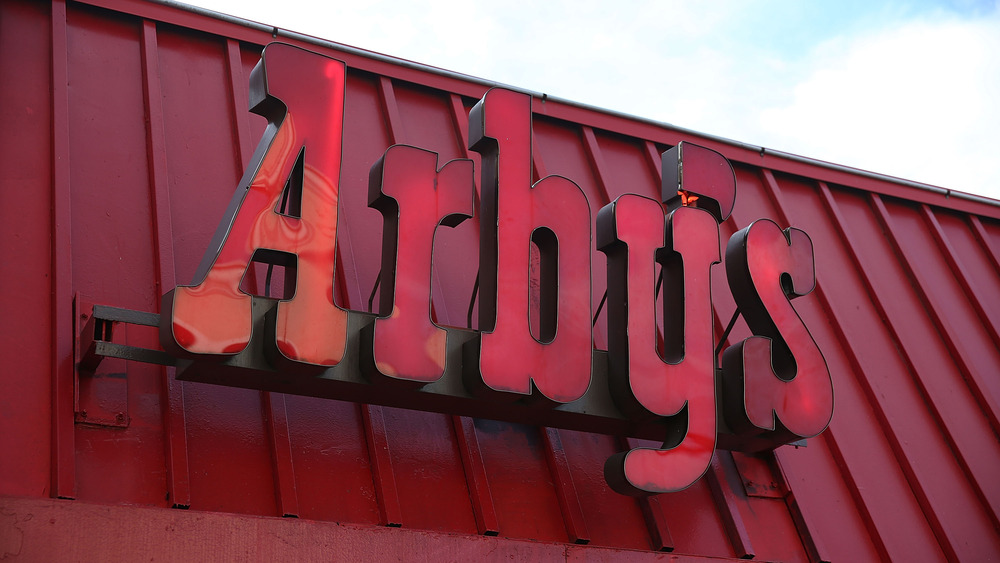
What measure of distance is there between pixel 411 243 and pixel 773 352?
2.20m

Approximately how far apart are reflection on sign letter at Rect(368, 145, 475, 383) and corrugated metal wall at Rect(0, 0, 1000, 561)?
0.52 m

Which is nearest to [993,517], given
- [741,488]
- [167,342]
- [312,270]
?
[741,488]

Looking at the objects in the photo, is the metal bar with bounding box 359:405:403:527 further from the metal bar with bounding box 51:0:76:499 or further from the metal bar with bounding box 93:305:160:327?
the metal bar with bounding box 51:0:76:499

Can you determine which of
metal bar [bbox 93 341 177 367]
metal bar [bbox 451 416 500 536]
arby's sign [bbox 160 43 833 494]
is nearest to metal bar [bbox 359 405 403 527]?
arby's sign [bbox 160 43 833 494]

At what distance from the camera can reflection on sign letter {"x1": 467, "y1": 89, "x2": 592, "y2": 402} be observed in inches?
187

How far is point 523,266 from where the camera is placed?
16.3 feet

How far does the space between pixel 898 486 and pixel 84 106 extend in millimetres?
5170

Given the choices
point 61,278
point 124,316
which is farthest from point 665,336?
point 61,278

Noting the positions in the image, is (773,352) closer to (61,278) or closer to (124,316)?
(124,316)

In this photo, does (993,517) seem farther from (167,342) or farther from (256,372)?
(167,342)

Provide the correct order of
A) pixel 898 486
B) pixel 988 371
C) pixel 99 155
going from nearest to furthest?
pixel 99 155
pixel 898 486
pixel 988 371

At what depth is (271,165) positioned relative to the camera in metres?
4.55

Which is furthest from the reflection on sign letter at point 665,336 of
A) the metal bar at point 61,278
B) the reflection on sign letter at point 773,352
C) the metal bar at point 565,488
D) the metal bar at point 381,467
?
the metal bar at point 61,278

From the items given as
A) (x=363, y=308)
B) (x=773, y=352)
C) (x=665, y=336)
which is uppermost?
(x=363, y=308)
